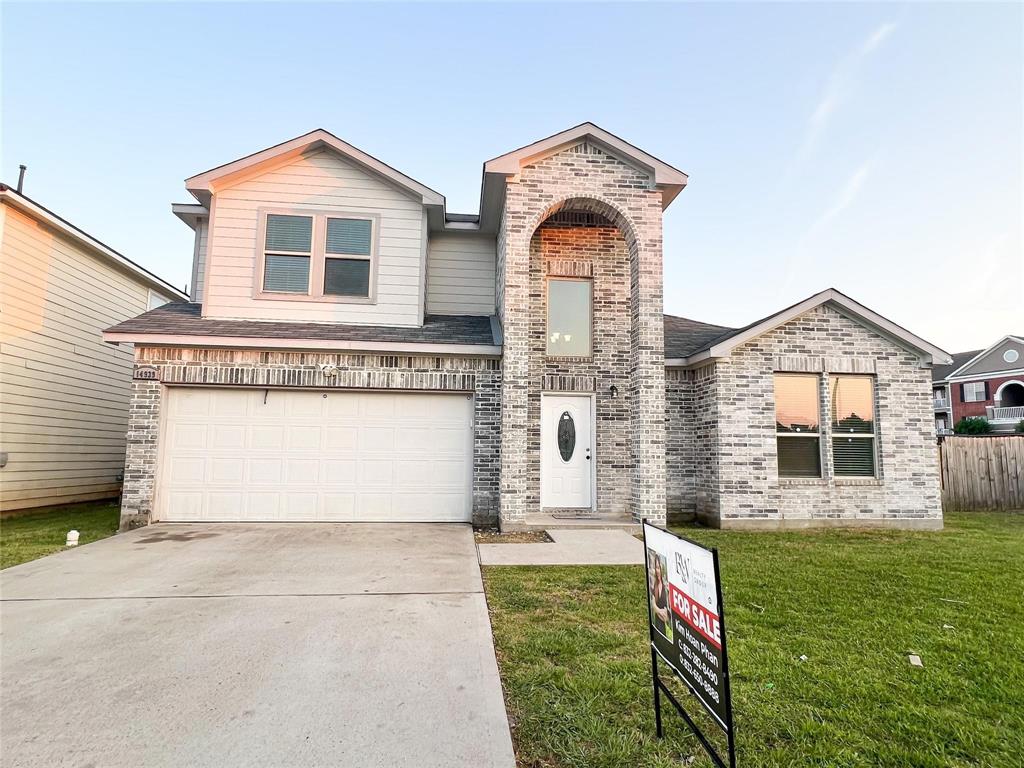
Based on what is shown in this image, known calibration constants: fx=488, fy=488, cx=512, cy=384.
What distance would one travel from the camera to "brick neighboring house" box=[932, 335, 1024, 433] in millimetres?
30734

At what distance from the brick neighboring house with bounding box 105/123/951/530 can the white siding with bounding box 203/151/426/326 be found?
0.04 meters

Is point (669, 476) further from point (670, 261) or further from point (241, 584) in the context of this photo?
point (241, 584)

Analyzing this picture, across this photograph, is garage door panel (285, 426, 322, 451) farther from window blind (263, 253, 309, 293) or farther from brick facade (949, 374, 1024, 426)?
brick facade (949, 374, 1024, 426)

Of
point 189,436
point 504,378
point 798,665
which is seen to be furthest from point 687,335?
point 189,436

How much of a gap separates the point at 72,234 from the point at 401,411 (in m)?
8.19

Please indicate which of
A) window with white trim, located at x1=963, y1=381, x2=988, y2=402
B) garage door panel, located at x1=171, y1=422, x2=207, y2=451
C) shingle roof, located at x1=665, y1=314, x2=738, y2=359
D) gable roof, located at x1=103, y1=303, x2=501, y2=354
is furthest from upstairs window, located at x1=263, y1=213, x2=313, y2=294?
window with white trim, located at x1=963, y1=381, x2=988, y2=402

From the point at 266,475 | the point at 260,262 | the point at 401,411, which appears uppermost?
the point at 260,262

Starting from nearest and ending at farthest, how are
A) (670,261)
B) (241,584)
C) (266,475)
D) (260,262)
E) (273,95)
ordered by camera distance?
(241,584), (266,475), (260,262), (670,261), (273,95)

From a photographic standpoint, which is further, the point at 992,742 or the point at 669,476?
the point at 669,476

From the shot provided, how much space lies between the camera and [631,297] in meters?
9.41

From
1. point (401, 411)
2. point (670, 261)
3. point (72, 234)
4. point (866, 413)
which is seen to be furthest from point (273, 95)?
point (866, 413)

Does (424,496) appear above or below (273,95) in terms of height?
below

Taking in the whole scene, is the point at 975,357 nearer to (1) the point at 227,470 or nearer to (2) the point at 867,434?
(2) the point at 867,434

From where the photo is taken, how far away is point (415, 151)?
14.5m
